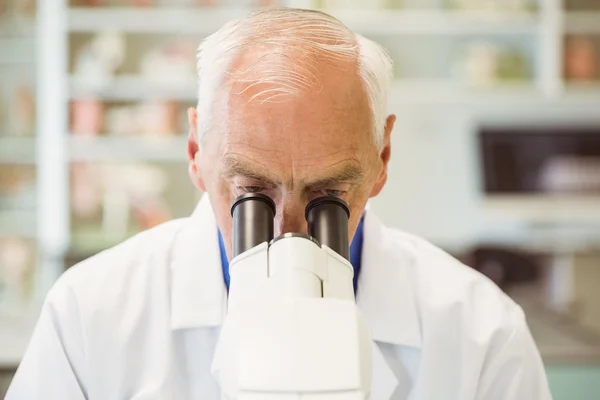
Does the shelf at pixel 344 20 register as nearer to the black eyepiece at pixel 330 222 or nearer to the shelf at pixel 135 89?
the shelf at pixel 135 89

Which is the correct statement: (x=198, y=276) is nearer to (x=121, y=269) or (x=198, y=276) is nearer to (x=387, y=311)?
(x=121, y=269)

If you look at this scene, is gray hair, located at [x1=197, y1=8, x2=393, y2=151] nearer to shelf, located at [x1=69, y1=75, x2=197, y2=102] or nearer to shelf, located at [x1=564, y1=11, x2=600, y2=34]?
shelf, located at [x1=69, y1=75, x2=197, y2=102]

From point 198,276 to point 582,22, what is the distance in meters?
3.42

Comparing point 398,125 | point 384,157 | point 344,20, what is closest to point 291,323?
point 384,157

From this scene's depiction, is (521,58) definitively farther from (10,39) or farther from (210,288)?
(210,288)

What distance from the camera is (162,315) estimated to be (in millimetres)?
1114

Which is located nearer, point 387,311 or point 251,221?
point 251,221

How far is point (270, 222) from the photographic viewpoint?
85 cm

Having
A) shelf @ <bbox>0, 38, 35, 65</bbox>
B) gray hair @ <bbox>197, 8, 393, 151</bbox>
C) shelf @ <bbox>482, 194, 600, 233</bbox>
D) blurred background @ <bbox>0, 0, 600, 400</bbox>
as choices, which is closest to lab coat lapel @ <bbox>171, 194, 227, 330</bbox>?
gray hair @ <bbox>197, 8, 393, 151</bbox>

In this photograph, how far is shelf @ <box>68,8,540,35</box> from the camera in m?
3.79

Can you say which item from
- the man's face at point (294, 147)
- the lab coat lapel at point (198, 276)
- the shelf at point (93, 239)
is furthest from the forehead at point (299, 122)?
the shelf at point (93, 239)

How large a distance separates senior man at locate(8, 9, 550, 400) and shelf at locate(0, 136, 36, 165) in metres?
3.00

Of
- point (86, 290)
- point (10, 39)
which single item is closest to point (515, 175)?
point (10, 39)

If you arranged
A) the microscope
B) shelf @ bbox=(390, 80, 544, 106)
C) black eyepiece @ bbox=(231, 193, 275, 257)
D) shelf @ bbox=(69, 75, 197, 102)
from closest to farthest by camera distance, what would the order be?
the microscope
black eyepiece @ bbox=(231, 193, 275, 257)
shelf @ bbox=(69, 75, 197, 102)
shelf @ bbox=(390, 80, 544, 106)
